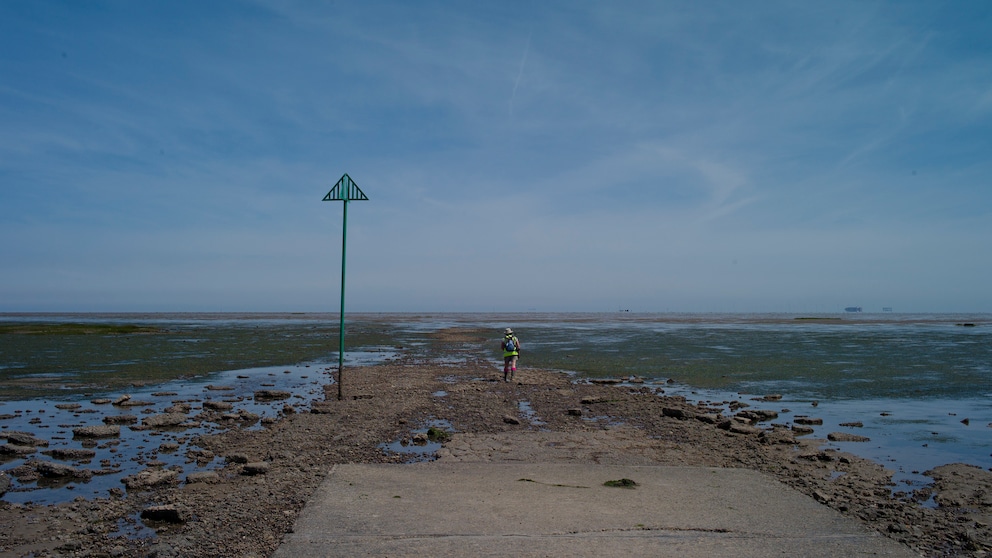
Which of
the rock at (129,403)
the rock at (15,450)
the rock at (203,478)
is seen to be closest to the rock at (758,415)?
the rock at (203,478)

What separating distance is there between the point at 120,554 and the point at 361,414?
378 inches

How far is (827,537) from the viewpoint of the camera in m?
7.82

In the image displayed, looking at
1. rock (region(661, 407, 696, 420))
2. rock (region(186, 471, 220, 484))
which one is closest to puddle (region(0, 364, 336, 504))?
rock (region(186, 471, 220, 484))

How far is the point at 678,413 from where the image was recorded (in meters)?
17.4

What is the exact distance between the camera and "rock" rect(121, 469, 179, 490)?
1044cm

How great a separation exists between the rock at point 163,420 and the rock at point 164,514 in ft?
27.2

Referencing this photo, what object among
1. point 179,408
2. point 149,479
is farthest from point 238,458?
point 179,408

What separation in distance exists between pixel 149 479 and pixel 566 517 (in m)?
7.11

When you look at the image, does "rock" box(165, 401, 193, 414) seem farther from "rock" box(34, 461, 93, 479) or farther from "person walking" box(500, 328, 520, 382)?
"person walking" box(500, 328, 520, 382)

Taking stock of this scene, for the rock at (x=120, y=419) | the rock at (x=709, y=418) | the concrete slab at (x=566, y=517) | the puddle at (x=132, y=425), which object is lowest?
the puddle at (x=132, y=425)

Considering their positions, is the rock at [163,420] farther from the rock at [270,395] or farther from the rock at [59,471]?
the rock at [59,471]

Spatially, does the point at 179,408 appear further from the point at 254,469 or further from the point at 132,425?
the point at 254,469

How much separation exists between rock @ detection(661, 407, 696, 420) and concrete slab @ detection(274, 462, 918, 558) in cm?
644

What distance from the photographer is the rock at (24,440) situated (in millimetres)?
13867
